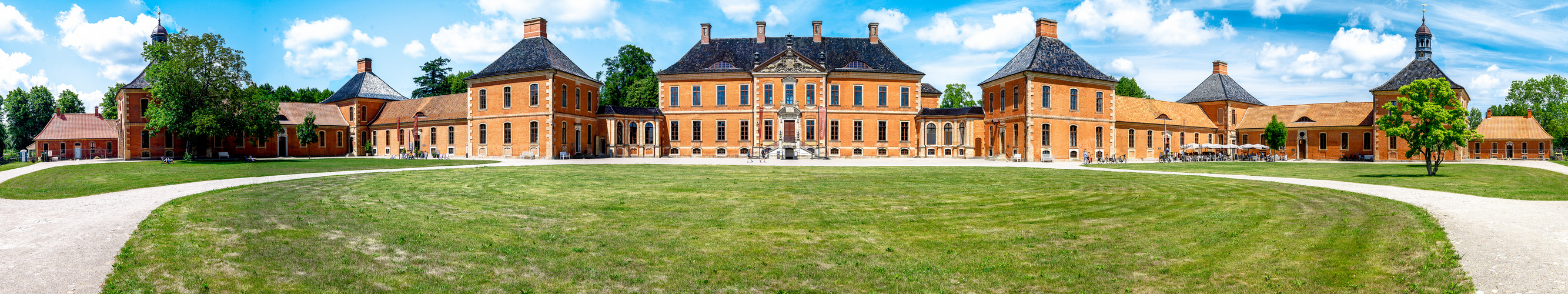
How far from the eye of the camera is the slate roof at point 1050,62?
46125 millimetres

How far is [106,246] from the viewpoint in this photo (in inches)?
338

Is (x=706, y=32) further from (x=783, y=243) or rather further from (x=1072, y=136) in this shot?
(x=783, y=243)

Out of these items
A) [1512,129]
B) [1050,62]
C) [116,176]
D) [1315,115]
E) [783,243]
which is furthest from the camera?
[1315,115]

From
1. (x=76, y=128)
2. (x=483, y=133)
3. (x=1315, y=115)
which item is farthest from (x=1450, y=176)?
(x=76, y=128)

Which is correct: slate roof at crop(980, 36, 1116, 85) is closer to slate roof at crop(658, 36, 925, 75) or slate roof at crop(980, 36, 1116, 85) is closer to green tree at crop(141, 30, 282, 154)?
slate roof at crop(658, 36, 925, 75)

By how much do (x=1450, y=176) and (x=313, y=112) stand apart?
70.6m

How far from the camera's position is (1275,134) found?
53031 millimetres

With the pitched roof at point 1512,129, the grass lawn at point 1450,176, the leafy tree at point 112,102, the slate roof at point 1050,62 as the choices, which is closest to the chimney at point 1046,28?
the slate roof at point 1050,62

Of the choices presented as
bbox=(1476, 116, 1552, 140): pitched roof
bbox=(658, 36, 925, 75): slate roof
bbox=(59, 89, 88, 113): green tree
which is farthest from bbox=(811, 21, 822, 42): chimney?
bbox=(59, 89, 88, 113): green tree

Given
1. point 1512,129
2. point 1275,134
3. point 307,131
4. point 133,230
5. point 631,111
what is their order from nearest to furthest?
1. point 133,230
2. point 631,111
3. point 1512,129
4. point 1275,134
5. point 307,131

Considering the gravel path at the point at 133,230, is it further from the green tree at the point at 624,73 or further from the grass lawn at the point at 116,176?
the green tree at the point at 624,73

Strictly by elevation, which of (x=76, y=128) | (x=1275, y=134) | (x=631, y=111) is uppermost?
(x=631, y=111)

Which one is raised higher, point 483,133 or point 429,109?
point 429,109

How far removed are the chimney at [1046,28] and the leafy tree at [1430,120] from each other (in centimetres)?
2322
